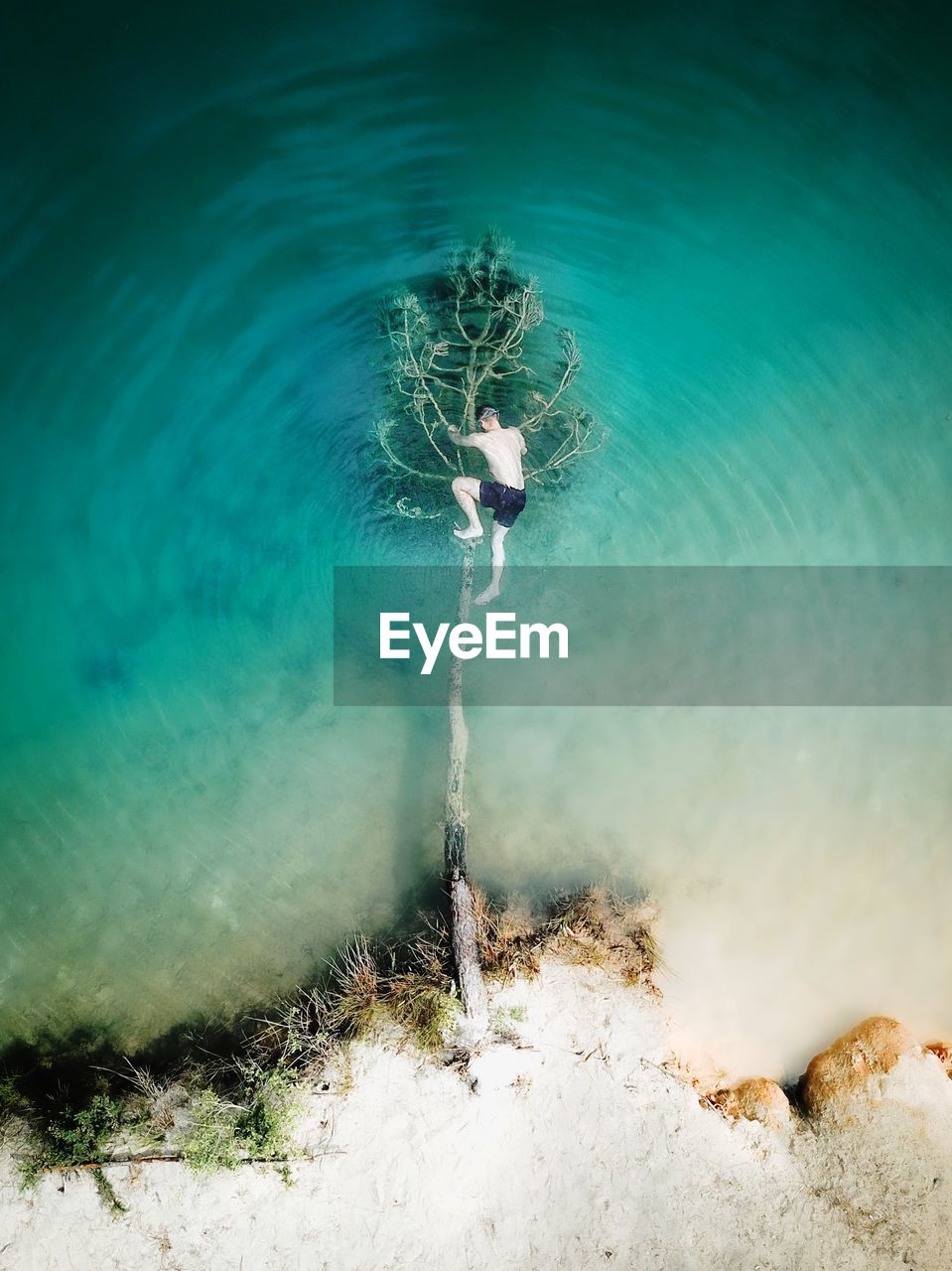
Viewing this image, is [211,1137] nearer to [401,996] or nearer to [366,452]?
[401,996]

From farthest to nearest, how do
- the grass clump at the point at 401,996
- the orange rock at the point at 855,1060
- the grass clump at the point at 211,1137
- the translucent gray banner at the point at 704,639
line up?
the translucent gray banner at the point at 704,639 < the orange rock at the point at 855,1060 < the grass clump at the point at 401,996 < the grass clump at the point at 211,1137

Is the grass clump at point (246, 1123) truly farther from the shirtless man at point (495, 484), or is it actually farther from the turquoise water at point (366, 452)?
the shirtless man at point (495, 484)

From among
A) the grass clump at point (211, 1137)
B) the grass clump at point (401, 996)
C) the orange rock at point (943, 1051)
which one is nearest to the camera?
the grass clump at point (211, 1137)

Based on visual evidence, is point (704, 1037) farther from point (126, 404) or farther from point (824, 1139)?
point (126, 404)

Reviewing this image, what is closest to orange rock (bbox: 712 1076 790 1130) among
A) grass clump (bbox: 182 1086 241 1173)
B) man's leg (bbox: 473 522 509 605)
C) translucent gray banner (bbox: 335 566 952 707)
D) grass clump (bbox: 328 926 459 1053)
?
grass clump (bbox: 328 926 459 1053)

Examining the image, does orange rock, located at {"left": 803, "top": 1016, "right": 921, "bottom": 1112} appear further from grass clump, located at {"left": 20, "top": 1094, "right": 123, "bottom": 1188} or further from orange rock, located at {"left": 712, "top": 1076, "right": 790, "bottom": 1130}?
grass clump, located at {"left": 20, "top": 1094, "right": 123, "bottom": 1188}

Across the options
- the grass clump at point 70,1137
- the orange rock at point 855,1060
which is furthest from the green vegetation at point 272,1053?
the orange rock at point 855,1060
